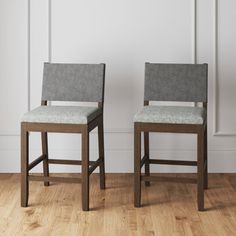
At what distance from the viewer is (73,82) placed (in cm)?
326

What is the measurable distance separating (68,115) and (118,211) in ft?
1.88

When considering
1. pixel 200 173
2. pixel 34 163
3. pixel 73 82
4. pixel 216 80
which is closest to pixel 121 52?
pixel 73 82

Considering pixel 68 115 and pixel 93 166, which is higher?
pixel 68 115

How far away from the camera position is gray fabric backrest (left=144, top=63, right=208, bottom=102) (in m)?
3.23

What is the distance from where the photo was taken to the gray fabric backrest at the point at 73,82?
3.22 m

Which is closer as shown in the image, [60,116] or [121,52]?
[60,116]

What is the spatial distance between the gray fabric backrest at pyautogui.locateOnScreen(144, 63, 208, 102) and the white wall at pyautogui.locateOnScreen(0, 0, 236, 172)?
1.00 ft

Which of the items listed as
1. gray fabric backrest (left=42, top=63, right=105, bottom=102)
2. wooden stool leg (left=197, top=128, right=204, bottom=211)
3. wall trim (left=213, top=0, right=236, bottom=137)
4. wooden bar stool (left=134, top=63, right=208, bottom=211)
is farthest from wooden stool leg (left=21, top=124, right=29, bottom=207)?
wall trim (left=213, top=0, right=236, bottom=137)

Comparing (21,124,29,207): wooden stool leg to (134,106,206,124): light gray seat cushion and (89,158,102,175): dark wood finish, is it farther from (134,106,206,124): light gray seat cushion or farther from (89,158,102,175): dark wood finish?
(134,106,206,124): light gray seat cushion

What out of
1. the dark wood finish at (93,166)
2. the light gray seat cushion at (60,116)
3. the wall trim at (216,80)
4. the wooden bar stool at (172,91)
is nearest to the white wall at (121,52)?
the wall trim at (216,80)

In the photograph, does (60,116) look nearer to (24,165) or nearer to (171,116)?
(24,165)

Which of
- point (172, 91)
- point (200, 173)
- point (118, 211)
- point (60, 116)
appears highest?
point (172, 91)

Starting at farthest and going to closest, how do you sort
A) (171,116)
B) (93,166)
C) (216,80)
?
(216,80) < (93,166) < (171,116)

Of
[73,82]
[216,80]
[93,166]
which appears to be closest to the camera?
[93,166]
